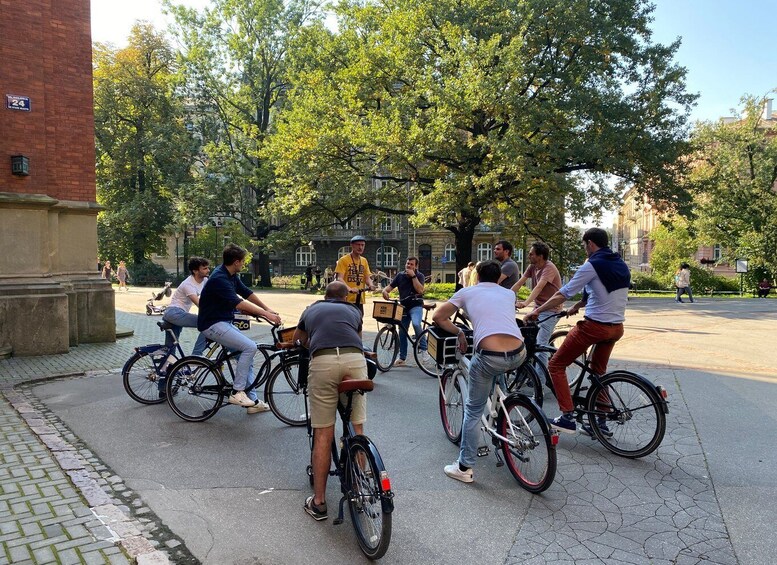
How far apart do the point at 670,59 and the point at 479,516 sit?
80.1ft

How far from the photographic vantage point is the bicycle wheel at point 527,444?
163 inches

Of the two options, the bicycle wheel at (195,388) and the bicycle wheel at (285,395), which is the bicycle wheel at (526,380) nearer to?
the bicycle wheel at (285,395)

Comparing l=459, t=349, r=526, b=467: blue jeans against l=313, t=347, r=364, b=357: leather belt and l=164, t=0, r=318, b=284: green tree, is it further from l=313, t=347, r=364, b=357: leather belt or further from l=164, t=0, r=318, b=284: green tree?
l=164, t=0, r=318, b=284: green tree

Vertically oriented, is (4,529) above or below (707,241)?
below

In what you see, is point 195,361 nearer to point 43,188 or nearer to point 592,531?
point 592,531

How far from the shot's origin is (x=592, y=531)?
12.2 feet

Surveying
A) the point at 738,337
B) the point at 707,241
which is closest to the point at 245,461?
the point at 738,337

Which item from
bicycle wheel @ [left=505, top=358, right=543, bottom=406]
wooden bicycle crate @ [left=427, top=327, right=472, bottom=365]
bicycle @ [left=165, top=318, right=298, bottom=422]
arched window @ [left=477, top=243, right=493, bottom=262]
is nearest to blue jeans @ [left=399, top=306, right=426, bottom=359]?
bicycle wheel @ [left=505, top=358, right=543, bottom=406]

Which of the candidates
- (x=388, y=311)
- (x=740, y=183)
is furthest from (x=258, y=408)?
(x=740, y=183)

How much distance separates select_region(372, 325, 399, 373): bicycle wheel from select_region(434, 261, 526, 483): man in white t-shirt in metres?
4.54

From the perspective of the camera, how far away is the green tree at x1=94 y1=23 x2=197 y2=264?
38.5 meters

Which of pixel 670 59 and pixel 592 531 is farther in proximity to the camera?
pixel 670 59

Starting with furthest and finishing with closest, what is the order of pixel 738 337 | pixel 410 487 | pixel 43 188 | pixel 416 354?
pixel 738 337
pixel 43 188
pixel 416 354
pixel 410 487

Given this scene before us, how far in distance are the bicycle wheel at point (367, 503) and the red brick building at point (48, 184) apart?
8508mm
